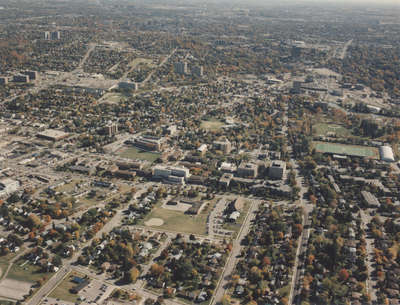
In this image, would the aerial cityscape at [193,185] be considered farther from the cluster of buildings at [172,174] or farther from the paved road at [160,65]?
the paved road at [160,65]

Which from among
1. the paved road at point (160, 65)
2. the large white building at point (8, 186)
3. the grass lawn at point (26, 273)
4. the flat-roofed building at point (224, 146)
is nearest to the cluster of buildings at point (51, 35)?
the paved road at point (160, 65)

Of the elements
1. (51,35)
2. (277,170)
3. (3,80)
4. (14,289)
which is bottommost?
(14,289)

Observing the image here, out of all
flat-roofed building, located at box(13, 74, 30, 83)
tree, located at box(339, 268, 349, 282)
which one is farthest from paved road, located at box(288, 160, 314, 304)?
flat-roofed building, located at box(13, 74, 30, 83)

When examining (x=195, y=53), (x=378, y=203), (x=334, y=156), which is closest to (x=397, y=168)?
(x=334, y=156)

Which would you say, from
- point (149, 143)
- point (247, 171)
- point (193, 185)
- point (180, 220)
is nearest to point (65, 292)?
point (180, 220)

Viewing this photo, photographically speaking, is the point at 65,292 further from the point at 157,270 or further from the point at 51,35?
the point at 51,35
